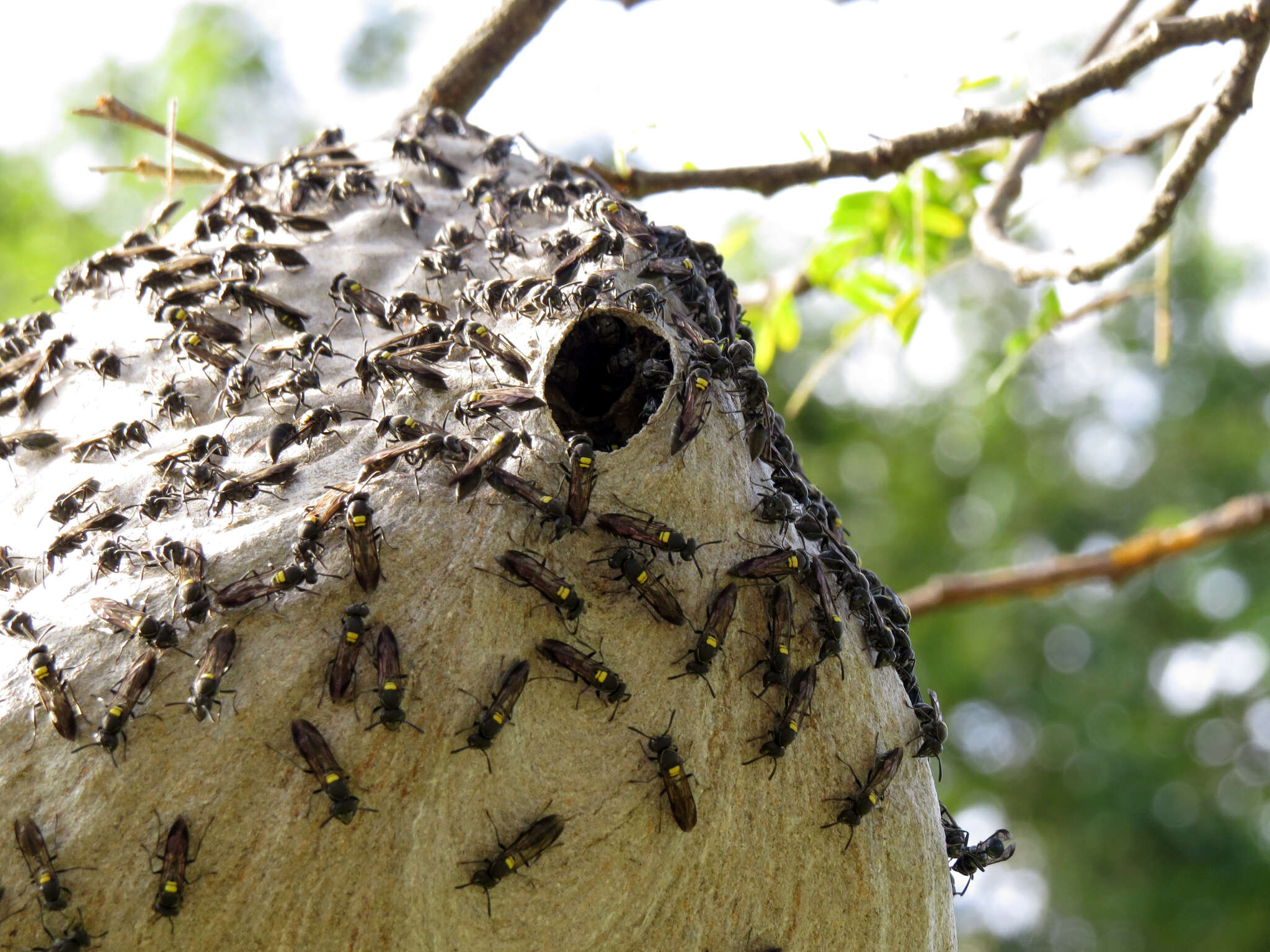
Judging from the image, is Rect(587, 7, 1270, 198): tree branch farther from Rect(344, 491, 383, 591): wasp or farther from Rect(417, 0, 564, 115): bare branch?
Rect(344, 491, 383, 591): wasp

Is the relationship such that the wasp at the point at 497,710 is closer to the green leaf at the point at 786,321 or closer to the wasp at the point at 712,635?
the wasp at the point at 712,635

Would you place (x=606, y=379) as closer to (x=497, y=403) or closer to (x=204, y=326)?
(x=497, y=403)

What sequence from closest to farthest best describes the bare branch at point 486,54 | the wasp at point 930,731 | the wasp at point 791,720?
the wasp at point 791,720
the wasp at point 930,731
the bare branch at point 486,54

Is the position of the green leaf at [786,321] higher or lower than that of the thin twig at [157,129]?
lower

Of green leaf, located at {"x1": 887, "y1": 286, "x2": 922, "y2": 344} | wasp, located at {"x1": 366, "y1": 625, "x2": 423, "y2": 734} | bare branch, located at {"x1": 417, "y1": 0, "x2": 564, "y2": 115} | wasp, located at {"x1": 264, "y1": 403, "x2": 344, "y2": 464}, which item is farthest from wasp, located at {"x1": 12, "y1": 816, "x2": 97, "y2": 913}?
green leaf, located at {"x1": 887, "y1": 286, "x2": 922, "y2": 344}

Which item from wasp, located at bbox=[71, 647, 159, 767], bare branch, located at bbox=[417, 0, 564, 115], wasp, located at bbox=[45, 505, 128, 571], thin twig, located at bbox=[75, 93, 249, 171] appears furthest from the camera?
thin twig, located at bbox=[75, 93, 249, 171]

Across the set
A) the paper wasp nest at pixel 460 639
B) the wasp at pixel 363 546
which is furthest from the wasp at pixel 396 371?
the wasp at pixel 363 546
